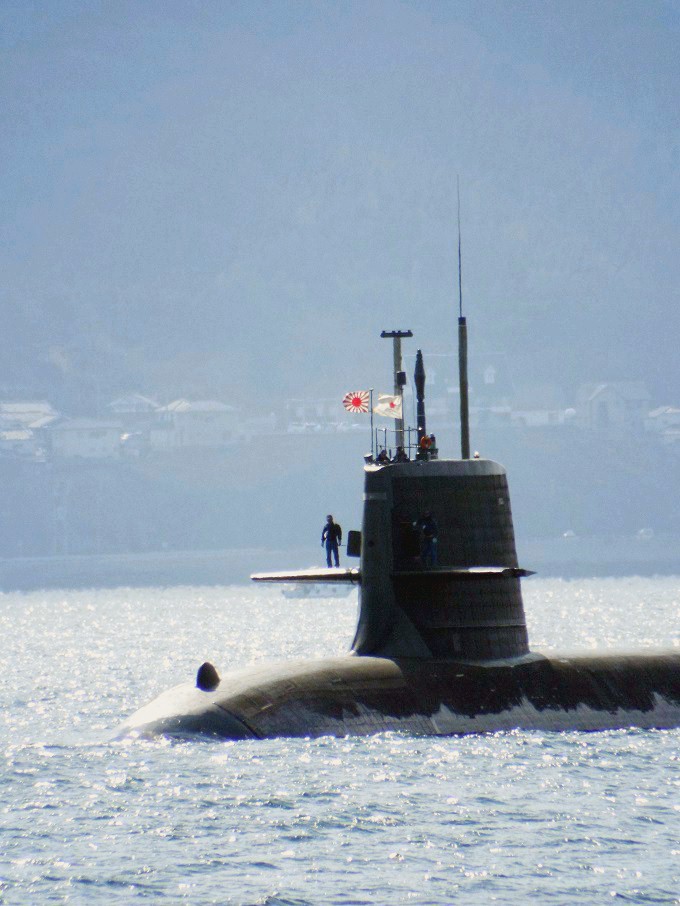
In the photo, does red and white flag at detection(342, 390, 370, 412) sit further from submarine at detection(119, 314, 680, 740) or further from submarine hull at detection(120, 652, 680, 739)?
submarine hull at detection(120, 652, 680, 739)

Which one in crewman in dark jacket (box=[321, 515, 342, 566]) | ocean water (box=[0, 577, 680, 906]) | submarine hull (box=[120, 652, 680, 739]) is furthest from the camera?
crewman in dark jacket (box=[321, 515, 342, 566])

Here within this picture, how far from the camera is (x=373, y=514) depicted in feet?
89.7

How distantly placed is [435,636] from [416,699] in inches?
57.6

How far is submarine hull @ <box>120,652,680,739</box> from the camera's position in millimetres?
24891

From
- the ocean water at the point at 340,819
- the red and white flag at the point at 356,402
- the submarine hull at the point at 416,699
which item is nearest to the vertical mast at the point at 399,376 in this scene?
the red and white flag at the point at 356,402

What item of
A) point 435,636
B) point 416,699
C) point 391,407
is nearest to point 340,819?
point 416,699

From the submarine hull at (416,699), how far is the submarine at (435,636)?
2 cm

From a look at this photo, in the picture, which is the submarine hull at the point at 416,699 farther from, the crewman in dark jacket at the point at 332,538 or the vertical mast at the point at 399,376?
the vertical mast at the point at 399,376

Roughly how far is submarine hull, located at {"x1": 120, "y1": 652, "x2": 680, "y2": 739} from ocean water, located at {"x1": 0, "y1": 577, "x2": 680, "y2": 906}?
28cm

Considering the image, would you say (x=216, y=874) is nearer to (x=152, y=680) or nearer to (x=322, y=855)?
(x=322, y=855)

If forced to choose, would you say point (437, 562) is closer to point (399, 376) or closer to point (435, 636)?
point (435, 636)

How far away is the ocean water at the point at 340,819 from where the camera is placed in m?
18.9

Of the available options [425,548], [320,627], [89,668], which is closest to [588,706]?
[425,548]

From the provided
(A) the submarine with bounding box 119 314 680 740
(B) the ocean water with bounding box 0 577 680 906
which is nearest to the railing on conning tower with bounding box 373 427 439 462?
(A) the submarine with bounding box 119 314 680 740
